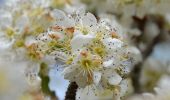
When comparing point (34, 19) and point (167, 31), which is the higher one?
point (167, 31)

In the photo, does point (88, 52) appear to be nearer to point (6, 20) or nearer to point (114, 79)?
point (114, 79)

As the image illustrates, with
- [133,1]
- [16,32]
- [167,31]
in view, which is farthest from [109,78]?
[167,31]

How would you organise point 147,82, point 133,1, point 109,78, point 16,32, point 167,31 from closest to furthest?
1. point 109,78
2. point 16,32
3. point 133,1
4. point 147,82
5. point 167,31

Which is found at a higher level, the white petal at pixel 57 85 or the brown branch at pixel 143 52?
the brown branch at pixel 143 52

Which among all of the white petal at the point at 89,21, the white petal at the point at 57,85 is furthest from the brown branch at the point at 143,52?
the white petal at the point at 89,21

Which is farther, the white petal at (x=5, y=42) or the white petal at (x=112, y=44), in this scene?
the white petal at (x=5, y=42)

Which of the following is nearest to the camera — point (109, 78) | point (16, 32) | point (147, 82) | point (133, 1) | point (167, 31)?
point (109, 78)

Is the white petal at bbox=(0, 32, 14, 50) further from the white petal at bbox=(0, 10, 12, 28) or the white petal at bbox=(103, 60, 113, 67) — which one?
the white petal at bbox=(103, 60, 113, 67)

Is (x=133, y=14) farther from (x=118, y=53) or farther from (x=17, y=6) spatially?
(x=118, y=53)

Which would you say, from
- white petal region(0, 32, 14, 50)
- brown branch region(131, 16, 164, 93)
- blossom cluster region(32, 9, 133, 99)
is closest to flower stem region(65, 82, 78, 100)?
blossom cluster region(32, 9, 133, 99)

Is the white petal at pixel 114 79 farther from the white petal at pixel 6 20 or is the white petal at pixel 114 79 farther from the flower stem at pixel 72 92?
the white petal at pixel 6 20

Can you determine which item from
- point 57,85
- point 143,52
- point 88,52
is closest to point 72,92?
point 88,52
